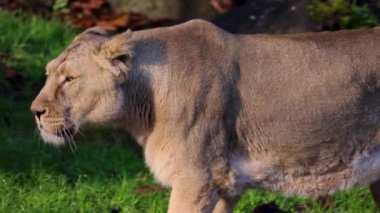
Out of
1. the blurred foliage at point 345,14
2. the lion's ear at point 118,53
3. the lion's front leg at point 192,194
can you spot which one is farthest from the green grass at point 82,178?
the lion's ear at point 118,53

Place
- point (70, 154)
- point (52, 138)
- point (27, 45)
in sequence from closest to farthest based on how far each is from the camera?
point (52, 138) < point (70, 154) < point (27, 45)

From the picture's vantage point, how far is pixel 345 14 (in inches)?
326

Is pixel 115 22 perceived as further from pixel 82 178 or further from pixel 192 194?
pixel 192 194

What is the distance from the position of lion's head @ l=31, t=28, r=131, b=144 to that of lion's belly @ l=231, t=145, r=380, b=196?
658 millimetres

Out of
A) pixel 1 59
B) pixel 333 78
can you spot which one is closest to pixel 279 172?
pixel 333 78

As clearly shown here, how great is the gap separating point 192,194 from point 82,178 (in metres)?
1.95

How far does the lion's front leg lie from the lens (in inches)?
221

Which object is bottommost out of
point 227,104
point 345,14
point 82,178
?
point 82,178

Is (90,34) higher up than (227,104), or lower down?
higher up

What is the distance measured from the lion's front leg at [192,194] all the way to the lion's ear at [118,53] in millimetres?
567

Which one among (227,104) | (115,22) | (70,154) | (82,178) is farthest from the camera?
(115,22)

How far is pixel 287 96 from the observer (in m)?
5.76

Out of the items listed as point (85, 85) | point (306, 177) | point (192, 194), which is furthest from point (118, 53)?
point (306, 177)

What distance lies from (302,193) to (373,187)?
2.34ft
